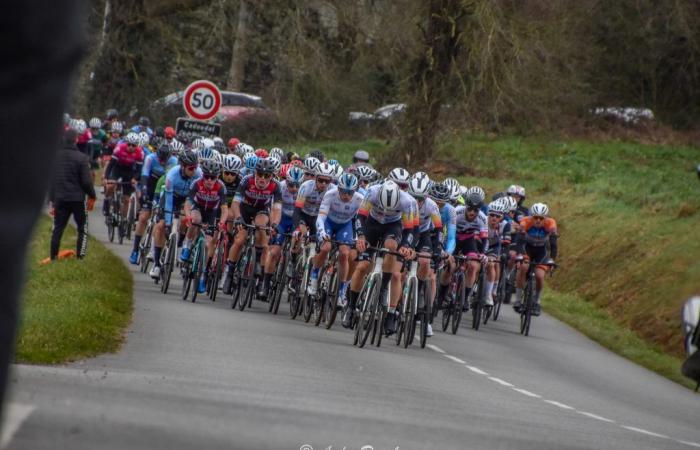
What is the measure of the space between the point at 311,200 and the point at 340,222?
0.91m

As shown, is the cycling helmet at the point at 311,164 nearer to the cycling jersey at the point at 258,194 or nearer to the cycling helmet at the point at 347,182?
the cycling jersey at the point at 258,194

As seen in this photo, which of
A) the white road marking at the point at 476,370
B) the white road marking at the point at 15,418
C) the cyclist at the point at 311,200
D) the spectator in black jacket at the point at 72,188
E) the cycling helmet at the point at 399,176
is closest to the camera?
the white road marking at the point at 15,418

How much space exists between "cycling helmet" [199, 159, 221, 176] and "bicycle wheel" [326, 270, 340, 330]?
264 centimetres

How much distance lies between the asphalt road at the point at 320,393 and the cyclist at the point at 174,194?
76 centimetres

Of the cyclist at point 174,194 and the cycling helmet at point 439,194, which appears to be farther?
the cyclist at point 174,194

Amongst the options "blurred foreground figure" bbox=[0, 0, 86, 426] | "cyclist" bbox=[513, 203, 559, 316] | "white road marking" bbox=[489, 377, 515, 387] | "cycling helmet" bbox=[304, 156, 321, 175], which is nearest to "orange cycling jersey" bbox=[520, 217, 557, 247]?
"cyclist" bbox=[513, 203, 559, 316]

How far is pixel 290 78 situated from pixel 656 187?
1281cm

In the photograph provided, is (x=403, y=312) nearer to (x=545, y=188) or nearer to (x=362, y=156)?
(x=362, y=156)

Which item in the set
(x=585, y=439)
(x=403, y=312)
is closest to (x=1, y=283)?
(x=585, y=439)

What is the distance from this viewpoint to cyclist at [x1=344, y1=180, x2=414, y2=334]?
54.0ft

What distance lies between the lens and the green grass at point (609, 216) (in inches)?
951

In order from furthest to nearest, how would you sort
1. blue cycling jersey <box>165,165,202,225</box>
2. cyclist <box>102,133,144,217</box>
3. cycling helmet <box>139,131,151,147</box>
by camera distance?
cycling helmet <box>139,131,151,147</box>
cyclist <box>102,133,144,217</box>
blue cycling jersey <box>165,165,202,225</box>

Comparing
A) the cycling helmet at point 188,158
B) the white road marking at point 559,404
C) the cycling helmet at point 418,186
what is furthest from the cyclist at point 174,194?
the white road marking at point 559,404

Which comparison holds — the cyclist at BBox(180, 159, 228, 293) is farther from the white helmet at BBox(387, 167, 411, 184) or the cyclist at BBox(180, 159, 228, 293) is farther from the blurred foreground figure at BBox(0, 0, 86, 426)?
the blurred foreground figure at BBox(0, 0, 86, 426)
